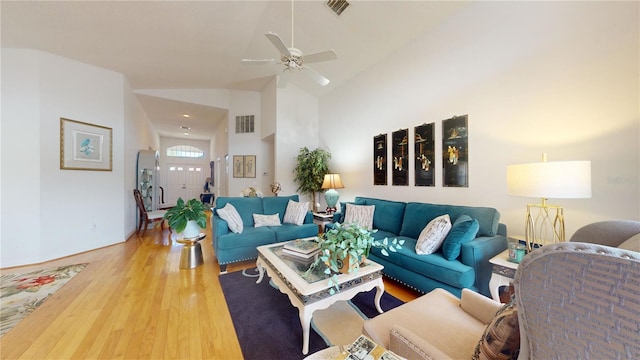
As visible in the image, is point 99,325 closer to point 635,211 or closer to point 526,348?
point 526,348

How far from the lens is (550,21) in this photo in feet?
6.47

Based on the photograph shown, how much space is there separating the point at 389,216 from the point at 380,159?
109 centimetres

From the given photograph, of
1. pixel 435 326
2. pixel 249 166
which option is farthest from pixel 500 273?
pixel 249 166

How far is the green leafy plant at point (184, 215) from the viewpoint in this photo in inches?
106

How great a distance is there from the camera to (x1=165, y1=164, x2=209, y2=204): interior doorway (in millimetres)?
8883

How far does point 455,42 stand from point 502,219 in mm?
2166

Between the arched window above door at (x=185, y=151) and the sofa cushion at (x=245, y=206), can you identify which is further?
the arched window above door at (x=185, y=151)

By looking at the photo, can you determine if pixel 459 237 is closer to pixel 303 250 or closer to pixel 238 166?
pixel 303 250

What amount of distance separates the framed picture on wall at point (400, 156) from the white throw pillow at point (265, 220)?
1983mm

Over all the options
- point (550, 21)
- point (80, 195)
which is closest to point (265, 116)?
point (80, 195)

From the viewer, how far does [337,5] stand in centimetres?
276

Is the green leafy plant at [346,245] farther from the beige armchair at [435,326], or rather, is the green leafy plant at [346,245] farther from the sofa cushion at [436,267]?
the sofa cushion at [436,267]

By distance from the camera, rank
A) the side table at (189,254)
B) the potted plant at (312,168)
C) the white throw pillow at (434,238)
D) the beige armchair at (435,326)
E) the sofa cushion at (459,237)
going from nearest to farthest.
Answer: the beige armchair at (435,326), the sofa cushion at (459,237), the white throw pillow at (434,238), the side table at (189,254), the potted plant at (312,168)

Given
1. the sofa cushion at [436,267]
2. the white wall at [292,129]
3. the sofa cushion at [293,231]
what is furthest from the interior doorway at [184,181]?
the sofa cushion at [436,267]
